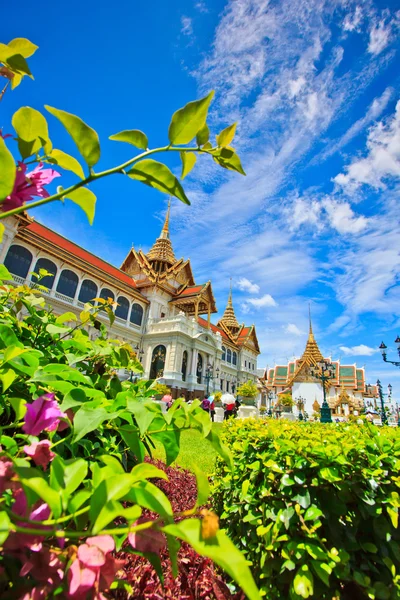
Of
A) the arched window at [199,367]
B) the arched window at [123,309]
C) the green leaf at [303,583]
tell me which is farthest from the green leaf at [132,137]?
the arched window at [199,367]

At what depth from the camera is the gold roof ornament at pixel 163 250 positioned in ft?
113

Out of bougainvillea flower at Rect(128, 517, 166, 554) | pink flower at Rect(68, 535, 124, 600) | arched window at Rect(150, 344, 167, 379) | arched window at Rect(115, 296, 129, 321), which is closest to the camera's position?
pink flower at Rect(68, 535, 124, 600)

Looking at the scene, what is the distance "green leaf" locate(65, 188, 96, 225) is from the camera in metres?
0.77

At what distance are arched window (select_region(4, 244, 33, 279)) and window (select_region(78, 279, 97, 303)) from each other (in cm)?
469

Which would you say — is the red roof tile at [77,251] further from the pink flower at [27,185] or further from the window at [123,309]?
the pink flower at [27,185]

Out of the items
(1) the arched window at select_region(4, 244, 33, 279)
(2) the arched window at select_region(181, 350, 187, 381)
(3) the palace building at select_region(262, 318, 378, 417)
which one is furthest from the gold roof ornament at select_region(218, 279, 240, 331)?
(1) the arched window at select_region(4, 244, 33, 279)

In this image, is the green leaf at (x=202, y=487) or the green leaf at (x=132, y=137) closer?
the green leaf at (x=202, y=487)

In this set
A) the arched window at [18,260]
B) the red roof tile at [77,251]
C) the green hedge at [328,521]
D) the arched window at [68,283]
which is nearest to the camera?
the green hedge at [328,521]

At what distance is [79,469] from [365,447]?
2125 mm

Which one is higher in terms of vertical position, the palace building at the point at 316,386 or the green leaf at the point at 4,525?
the palace building at the point at 316,386

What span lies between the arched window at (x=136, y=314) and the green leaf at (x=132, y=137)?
29.6m

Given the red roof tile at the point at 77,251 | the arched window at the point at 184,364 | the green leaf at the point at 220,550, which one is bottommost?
Answer: the green leaf at the point at 220,550

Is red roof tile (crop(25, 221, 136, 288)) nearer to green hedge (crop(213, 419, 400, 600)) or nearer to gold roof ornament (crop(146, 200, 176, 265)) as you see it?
gold roof ornament (crop(146, 200, 176, 265))

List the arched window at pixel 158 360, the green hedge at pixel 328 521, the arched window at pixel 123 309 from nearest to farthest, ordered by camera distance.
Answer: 1. the green hedge at pixel 328 521
2. the arched window at pixel 158 360
3. the arched window at pixel 123 309
